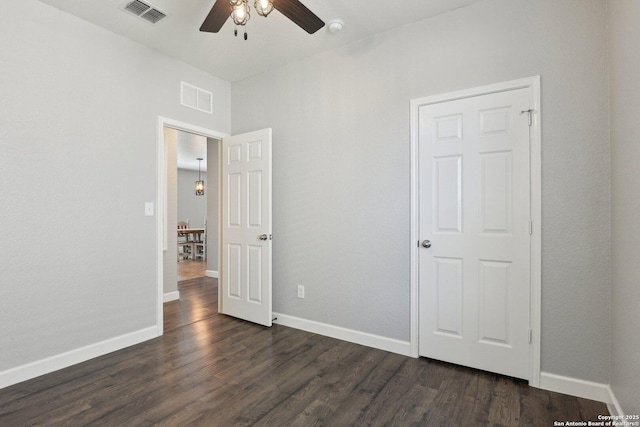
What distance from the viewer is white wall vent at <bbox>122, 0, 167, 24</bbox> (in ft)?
8.05

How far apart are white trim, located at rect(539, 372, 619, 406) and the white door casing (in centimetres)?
12

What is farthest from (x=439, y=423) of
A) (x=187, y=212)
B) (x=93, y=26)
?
(x=187, y=212)

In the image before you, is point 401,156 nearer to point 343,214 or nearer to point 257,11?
point 343,214

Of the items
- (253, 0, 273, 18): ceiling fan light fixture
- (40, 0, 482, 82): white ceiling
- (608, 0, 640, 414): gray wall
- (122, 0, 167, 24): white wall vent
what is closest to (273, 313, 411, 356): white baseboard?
(608, 0, 640, 414): gray wall

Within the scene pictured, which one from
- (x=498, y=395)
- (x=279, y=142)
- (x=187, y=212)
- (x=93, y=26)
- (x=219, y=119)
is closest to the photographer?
(x=498, y=395)

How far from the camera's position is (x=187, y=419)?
1855mm

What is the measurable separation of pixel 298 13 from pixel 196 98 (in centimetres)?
197

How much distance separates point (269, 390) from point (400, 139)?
2.21m

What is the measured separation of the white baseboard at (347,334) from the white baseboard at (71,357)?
1.33 metres

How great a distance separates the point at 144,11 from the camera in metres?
2.53

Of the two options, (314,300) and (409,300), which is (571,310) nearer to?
(409,300)

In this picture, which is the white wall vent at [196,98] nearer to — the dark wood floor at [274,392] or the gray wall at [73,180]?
the gray wall at [73,180]

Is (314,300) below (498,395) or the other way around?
the other way around

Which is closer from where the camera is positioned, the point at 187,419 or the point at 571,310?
the point at 187,419
